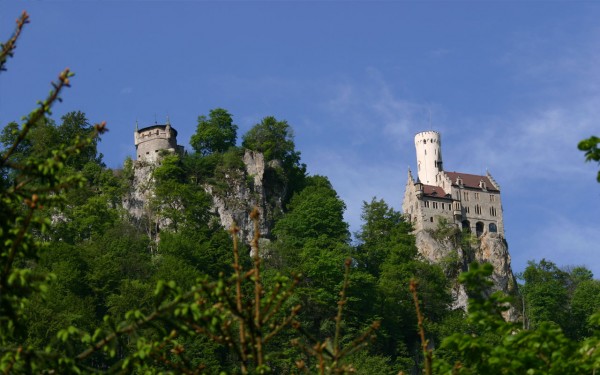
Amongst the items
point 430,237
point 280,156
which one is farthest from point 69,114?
point 430,237

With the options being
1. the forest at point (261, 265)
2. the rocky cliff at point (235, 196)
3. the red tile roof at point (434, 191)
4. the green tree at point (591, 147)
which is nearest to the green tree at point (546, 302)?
the forest at point (261, 265)

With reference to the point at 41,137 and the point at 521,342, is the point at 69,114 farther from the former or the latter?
the point at 521,342

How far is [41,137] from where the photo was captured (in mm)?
76438

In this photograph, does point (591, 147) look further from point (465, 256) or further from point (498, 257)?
point (498, 257)

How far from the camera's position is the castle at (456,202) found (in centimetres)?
9219

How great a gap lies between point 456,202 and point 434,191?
222cm

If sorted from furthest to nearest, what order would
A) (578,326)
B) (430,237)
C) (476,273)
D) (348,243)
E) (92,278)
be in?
(430,237), (578,326), (348,243), (92,278), (476,273)

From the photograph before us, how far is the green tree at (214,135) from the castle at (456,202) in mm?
18291

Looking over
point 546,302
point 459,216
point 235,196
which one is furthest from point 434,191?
point 235,196

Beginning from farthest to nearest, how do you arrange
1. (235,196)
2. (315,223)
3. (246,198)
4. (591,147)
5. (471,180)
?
(471,180) < (246,198) < (235,196) < (315,223) < (591,147)

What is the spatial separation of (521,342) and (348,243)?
60283mm

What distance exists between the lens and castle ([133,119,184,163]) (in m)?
79.1

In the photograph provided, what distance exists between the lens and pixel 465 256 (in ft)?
277

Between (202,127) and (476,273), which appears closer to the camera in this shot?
(476,273)
